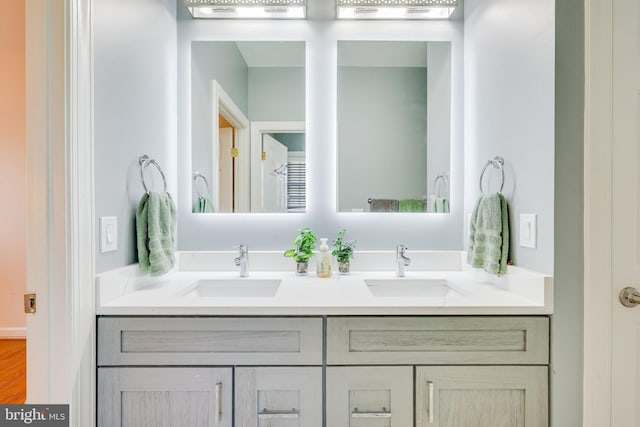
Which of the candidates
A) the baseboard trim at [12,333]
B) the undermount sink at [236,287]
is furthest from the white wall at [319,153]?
the baseboard trim at [12,333]

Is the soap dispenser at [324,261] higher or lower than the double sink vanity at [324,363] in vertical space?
higher

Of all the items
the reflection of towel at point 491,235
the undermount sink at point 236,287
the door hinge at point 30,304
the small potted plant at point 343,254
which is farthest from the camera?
the small potted plant at point 343,254

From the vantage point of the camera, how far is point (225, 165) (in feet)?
5.88

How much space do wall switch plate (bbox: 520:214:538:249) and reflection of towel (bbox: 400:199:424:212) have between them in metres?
0.55

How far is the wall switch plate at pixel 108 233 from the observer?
1.17 meters

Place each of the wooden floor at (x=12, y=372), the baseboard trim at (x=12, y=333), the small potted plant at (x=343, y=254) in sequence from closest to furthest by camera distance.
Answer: the small potted plant at (x=343, y=254) → the wooden floor at (x=12, y=372) → the baseboard trim at (x=12, y=333)

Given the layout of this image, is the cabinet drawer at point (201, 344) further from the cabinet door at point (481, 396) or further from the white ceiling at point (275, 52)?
the white ceiling at point (275, 52)

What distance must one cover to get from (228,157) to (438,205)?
1114 millimetres

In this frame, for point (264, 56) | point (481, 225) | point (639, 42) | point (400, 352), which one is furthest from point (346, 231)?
point (639, 42)

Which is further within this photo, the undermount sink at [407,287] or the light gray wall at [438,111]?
the light gray wall at [438,111]

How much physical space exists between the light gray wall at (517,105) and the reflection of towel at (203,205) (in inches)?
51.7

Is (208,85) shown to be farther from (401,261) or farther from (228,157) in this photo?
(401,261)

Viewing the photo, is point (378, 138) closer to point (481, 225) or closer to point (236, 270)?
point (481, 225)

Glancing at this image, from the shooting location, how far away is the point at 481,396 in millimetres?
1105
